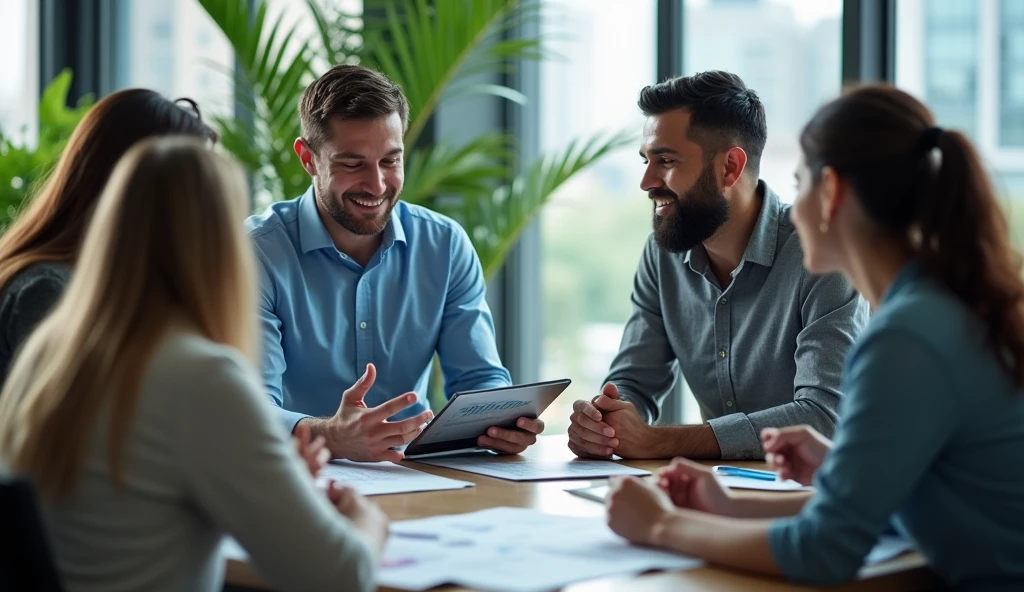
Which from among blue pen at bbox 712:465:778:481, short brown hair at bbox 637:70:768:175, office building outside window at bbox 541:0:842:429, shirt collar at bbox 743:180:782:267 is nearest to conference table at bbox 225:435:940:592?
blue pen at bbox 712:465:778:481

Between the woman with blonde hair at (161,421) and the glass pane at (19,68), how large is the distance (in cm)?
469

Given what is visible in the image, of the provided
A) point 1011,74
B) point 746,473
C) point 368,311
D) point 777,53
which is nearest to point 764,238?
point 746,473

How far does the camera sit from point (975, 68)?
3387mm

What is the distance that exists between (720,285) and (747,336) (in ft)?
0.57

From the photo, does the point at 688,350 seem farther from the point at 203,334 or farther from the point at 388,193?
the point at 203,334

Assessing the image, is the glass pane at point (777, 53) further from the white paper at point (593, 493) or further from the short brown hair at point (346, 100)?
the white paper at point (593, 493)

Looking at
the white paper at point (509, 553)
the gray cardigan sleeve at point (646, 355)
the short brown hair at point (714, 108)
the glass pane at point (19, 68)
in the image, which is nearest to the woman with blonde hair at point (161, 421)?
the white paper at point (509, 553)

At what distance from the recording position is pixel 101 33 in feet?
19.5

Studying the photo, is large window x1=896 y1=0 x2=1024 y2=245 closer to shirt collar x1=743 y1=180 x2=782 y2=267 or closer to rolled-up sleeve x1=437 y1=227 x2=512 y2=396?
shirt collar x1=743 y1=180 x2=782 y2=267

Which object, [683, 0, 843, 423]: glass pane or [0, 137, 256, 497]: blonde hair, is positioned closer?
[0, 137, 256, 497]: blonde hair

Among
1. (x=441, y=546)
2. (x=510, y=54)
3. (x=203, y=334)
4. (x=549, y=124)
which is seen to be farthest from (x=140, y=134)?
(x=549, y=124)

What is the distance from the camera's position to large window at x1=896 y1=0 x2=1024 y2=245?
331 centimetres

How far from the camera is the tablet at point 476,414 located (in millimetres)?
2166

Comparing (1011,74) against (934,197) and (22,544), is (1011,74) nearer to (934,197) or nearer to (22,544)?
(934,197)
